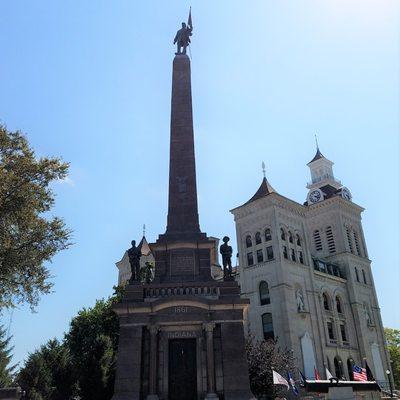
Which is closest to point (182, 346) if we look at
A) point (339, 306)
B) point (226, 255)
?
point (226, 255)

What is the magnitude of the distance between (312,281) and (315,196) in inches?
703

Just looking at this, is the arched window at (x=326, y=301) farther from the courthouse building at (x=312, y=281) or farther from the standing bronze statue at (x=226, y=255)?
the standing bronze statue at (x=226, y=255)

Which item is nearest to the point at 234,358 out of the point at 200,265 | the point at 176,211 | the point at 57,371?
the point at 200,265

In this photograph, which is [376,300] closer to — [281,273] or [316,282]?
[316,282]

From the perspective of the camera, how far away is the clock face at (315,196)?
64.5m

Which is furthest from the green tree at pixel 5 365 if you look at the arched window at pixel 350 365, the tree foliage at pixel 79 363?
the arched window at pixel 350 365

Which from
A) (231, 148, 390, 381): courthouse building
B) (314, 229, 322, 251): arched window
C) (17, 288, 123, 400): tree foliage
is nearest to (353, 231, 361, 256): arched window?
(231, 148, 390, 381): courthouse building

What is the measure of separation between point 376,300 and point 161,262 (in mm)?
45995

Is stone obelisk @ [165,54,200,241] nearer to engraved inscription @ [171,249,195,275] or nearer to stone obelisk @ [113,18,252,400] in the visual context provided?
engraved inscription @ [171,249,195,275]

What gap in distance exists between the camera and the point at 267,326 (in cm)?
4638

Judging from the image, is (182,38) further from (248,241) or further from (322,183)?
(322,183)

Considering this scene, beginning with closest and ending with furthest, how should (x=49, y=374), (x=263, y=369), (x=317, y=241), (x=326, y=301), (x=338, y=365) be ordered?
(x=263, y=369)
(x=49, y=374)
(x=338, y=365)
(x=326, y=301)
(x=317, y=241)

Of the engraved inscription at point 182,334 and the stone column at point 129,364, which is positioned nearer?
the stone column at point 129,364

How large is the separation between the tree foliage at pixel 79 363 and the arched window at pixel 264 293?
16154 millimetres
